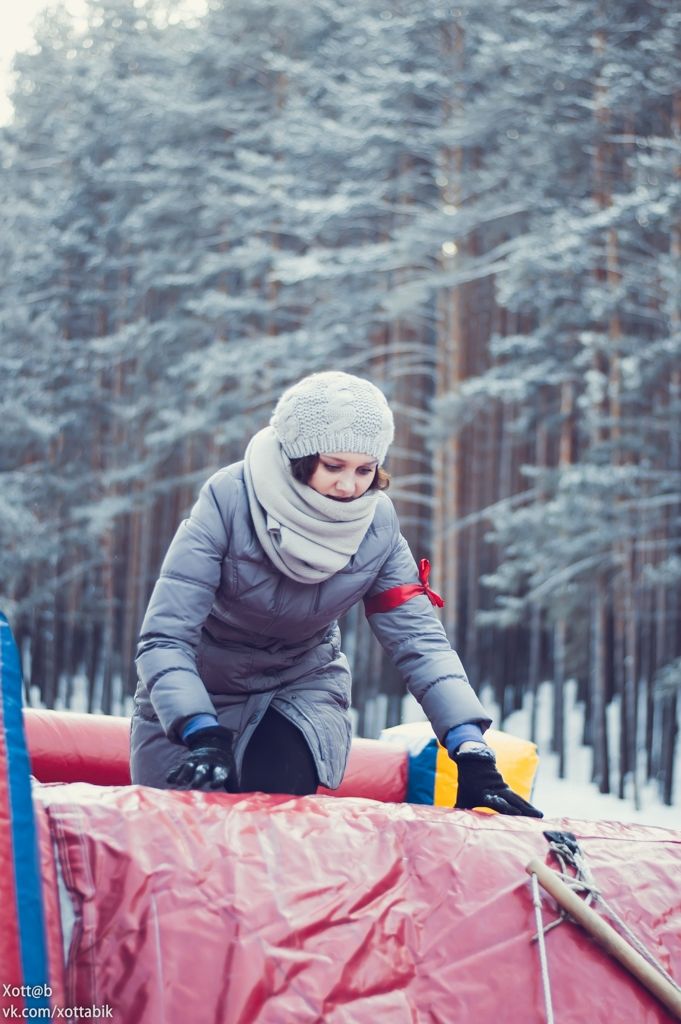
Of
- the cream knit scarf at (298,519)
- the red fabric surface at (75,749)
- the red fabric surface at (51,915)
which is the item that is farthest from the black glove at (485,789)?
the red fabric surface at (75,749)

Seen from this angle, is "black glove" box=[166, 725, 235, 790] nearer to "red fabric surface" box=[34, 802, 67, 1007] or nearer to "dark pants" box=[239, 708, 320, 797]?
"dark pants" box=[239, 708, 320, 797]

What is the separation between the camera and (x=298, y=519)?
8.46 ft

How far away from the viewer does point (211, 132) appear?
51.5 ft

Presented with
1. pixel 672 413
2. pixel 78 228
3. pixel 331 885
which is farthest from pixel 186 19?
pixel 331 885

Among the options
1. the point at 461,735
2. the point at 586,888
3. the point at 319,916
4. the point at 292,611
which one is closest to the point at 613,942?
the point at 586,888

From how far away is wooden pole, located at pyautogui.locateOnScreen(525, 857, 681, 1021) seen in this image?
74.0 inches

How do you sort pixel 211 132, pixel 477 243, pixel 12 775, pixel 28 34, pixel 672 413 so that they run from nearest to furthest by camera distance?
pixel 12 775
pixel 672 413
pixel 477 243
pixel 211 132
pixel 28 34

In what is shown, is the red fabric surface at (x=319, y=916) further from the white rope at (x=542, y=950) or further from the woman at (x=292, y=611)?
the woman at (x=292, y=611)

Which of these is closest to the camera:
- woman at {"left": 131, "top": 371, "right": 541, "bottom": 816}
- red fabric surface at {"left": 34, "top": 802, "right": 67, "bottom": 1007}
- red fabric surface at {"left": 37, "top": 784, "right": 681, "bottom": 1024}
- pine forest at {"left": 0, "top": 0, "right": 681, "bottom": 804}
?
red fabric surface at {"left": 34, "top": 802, "right": 67, "bottom": 1007}

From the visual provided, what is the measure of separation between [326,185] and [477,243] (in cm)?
250

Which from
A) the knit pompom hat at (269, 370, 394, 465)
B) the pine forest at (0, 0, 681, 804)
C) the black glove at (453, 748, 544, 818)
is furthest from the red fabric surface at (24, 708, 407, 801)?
the pine forest at (0, 0, 681, 804)

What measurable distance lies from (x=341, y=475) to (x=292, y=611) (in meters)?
0.40

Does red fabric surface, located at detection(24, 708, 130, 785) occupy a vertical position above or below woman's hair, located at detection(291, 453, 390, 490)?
below

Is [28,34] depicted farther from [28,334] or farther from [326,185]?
[326,185]
